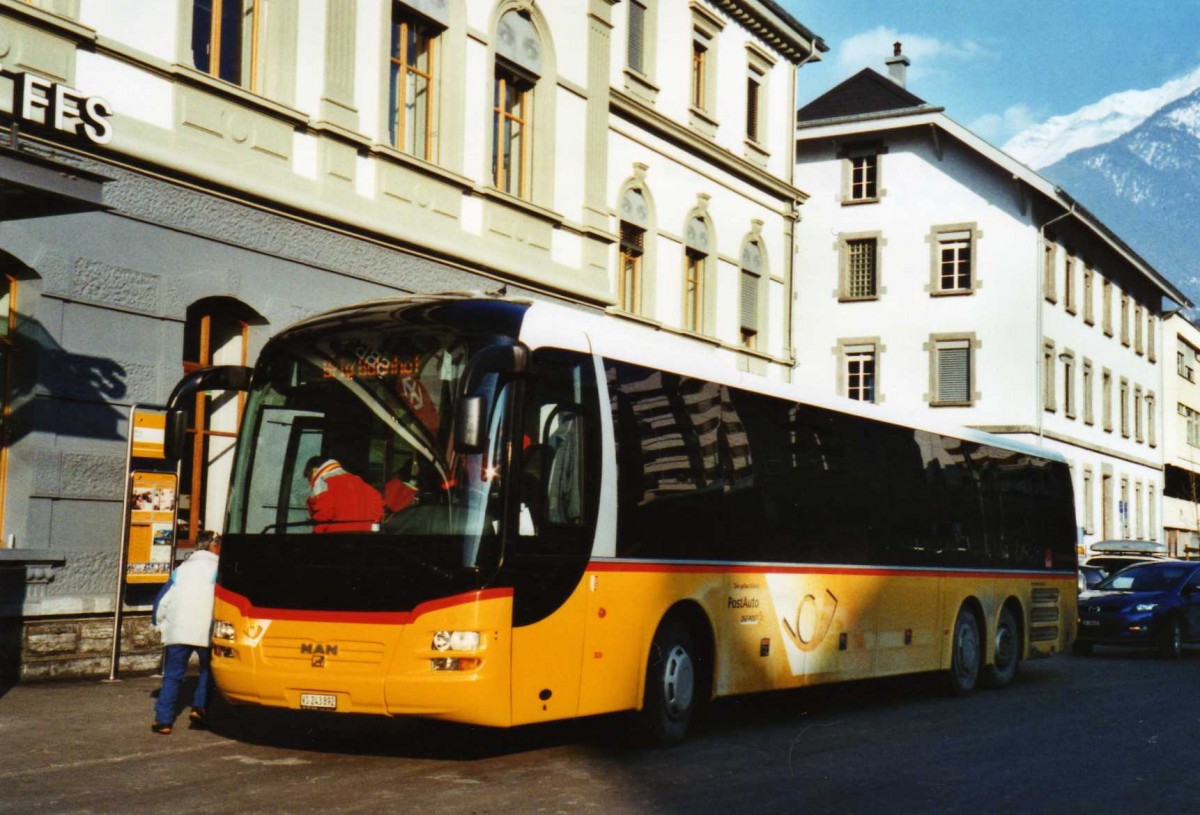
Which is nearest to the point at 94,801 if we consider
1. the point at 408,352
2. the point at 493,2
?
the point at 408,352

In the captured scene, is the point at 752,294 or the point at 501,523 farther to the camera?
the point at 752,294

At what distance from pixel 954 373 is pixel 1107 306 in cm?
1169

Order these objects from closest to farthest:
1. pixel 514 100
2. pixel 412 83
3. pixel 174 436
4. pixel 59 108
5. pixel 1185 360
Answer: pixel 174 436, pixel 59 108, pixel 412 83, pixel 514 100, pixel 1185 360

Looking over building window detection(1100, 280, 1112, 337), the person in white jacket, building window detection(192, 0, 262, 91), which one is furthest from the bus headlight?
building window detection(1100, 280, 1112, 337)

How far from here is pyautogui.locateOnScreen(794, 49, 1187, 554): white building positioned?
46906mm

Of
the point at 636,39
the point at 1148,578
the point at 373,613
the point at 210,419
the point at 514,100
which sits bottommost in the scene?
the point at 373,613

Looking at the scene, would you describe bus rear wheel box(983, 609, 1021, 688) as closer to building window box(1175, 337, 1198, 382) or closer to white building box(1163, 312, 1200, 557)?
white building box(1163, 312, 1200, 557)

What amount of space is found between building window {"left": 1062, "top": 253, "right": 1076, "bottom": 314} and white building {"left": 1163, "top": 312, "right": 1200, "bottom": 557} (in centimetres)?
1745

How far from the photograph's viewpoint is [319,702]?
9.91 meters

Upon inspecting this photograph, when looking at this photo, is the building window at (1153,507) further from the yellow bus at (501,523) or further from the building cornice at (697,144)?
the yellow bus at (501,523)

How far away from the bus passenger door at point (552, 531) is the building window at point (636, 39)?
1666 centimetres

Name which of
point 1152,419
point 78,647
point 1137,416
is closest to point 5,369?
point 78,647

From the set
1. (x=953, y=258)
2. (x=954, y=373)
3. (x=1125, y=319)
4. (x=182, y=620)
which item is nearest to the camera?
(x=182, y=620)

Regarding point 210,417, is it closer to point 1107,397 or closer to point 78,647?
point 78,647
